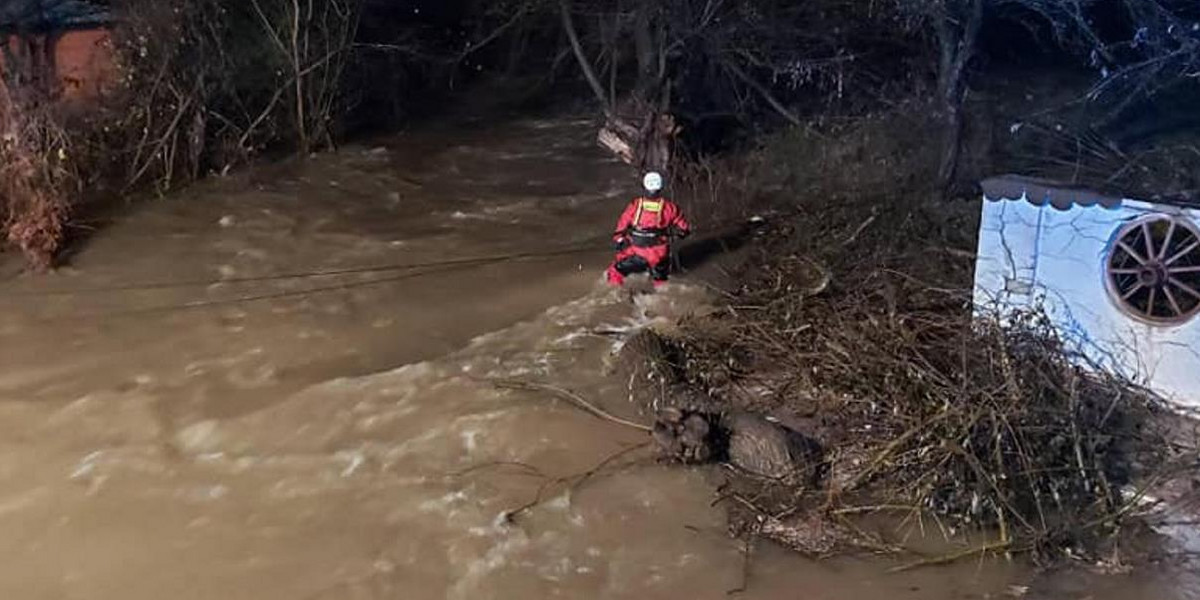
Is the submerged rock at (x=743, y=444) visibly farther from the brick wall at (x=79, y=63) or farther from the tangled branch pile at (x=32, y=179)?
the brick wall at (x=79, y=63)

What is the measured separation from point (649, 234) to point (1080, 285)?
3.43m

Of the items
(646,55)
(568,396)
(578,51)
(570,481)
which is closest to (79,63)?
A: (578,51)

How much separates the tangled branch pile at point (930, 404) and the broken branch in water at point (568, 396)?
19.5 inches

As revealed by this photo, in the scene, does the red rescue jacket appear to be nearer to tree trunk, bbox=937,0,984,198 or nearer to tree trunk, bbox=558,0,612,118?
tree trunk, bbox=937,0,984,198

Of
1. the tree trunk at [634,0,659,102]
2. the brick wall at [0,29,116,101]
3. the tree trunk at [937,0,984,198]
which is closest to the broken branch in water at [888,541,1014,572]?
the tree trunk at [937,0,984,198]

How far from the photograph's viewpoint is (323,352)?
30.6ft

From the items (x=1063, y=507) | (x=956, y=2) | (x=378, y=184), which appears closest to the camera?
(x=1063, y=507)

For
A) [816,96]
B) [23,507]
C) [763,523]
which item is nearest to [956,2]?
[816,96]

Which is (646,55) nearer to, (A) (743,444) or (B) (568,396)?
(B) (568,396)

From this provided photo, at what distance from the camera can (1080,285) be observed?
7.95 metres

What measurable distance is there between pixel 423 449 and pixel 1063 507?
3.99 m

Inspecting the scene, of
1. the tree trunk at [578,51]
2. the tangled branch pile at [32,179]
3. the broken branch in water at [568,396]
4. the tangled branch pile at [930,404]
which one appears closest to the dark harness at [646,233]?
the tangled branch pile at [930,404]

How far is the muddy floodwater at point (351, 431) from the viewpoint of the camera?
6.67m

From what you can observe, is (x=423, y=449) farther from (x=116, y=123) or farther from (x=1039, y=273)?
(x=116, y=123)
